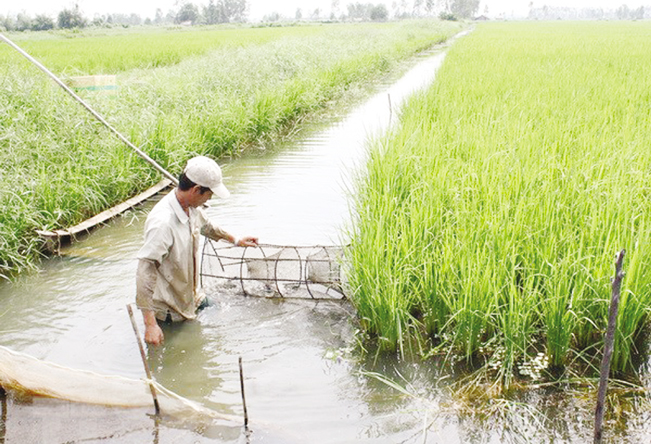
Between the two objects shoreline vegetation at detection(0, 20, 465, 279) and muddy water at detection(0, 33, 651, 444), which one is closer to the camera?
muddy water at detection(0, 33, 651, 444)

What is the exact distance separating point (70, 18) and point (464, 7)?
261 ft

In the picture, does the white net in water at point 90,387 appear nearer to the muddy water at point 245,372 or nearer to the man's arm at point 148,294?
the muddy water at point 245,372

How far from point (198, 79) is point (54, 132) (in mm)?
4466

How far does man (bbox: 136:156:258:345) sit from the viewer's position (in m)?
3.00

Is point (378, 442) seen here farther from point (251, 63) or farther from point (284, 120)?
point (251, 63)

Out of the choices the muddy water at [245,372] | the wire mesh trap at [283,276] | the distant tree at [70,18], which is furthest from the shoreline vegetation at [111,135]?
the distant tree at [70,18]

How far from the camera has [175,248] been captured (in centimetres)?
316

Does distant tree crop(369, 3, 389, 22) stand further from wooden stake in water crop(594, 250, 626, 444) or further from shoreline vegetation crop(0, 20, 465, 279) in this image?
wooden stake in water crop(594, 250, 626, 444)

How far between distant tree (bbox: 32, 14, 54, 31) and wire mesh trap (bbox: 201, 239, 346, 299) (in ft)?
153

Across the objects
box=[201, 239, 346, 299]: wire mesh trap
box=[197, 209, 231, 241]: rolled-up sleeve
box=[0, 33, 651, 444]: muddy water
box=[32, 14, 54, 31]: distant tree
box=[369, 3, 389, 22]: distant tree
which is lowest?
box=[0, 33, 651, 444]: muddy water

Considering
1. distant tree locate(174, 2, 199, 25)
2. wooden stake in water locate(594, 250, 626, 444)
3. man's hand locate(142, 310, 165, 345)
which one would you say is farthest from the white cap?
distant tree locate(174, 2, 199, 25)

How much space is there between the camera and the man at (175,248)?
300 cm

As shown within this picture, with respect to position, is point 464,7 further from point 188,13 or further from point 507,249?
point 507,249

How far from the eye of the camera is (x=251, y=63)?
1271 cm
